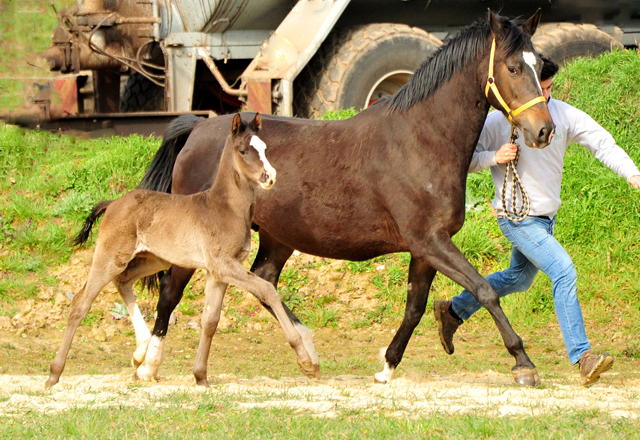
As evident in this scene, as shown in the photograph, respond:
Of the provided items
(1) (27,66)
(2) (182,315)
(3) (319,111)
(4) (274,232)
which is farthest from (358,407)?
(1) (27,66)

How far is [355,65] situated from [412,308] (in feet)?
15.1

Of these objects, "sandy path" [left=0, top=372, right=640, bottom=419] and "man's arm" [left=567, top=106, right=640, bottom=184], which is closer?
"sandy path" [left=0, top=372, right=640, bottom=419]

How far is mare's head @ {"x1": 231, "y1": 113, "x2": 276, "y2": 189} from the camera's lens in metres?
4.75

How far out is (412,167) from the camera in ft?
16.8

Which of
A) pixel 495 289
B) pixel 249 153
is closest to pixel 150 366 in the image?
pixel 249 153

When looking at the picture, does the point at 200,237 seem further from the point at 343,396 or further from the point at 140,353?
the point at 343,396

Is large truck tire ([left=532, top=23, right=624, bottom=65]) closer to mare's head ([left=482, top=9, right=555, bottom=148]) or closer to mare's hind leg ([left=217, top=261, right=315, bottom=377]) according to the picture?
mare's head ([left=482, top=9, right=555, bottom=148])

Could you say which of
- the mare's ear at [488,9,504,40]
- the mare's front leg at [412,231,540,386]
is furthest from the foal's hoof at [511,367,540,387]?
the mare's ear at [488,9,504,40]

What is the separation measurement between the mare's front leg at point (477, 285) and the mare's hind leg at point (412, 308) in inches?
17.9

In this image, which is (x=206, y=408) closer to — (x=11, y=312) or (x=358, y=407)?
(x=358, y=407)

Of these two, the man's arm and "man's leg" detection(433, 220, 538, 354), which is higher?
the man's arm

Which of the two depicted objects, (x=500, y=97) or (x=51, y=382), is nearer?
(x=500, y=97)

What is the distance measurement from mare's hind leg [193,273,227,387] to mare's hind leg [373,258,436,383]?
1313 mm

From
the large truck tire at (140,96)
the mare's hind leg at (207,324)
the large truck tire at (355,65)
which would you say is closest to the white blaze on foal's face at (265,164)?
the mare's hind leg at (207,324)
